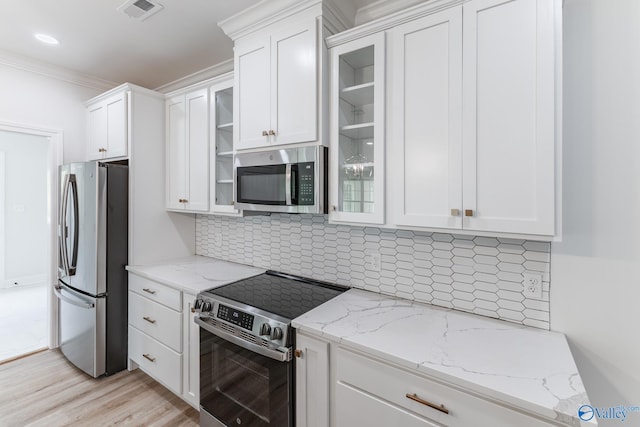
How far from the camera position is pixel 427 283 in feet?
5.61

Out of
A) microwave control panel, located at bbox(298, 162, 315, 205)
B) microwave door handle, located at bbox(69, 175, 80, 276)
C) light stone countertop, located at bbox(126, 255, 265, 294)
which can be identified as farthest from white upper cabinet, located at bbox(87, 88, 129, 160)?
microwave control panel, located at bbox(298, 162, 315, 205)

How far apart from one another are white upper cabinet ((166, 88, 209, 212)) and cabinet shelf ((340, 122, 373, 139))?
128cm

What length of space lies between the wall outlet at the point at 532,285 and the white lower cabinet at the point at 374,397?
2.14 ft

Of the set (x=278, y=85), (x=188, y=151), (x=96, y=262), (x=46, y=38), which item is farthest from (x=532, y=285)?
(x=46, y=38)

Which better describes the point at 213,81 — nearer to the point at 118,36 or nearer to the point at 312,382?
the point at 118,36

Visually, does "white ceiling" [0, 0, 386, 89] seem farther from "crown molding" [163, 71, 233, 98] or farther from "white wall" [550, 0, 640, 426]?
"white wall" [550, 0, 640, 426]

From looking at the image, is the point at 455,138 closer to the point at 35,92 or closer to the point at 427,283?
the point at 427,283

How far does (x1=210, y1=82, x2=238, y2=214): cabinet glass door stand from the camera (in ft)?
7.72

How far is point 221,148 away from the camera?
2416mm

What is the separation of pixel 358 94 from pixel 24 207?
6.27m

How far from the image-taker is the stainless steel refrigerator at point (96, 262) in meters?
2.42

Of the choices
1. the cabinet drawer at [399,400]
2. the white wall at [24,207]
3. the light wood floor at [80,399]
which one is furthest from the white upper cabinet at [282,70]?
the white wall at [24,207]

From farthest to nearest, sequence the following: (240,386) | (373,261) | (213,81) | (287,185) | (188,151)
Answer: (188,151), (213,81), (373,261), (287,185), (240,386)

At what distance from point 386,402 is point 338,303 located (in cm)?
59
